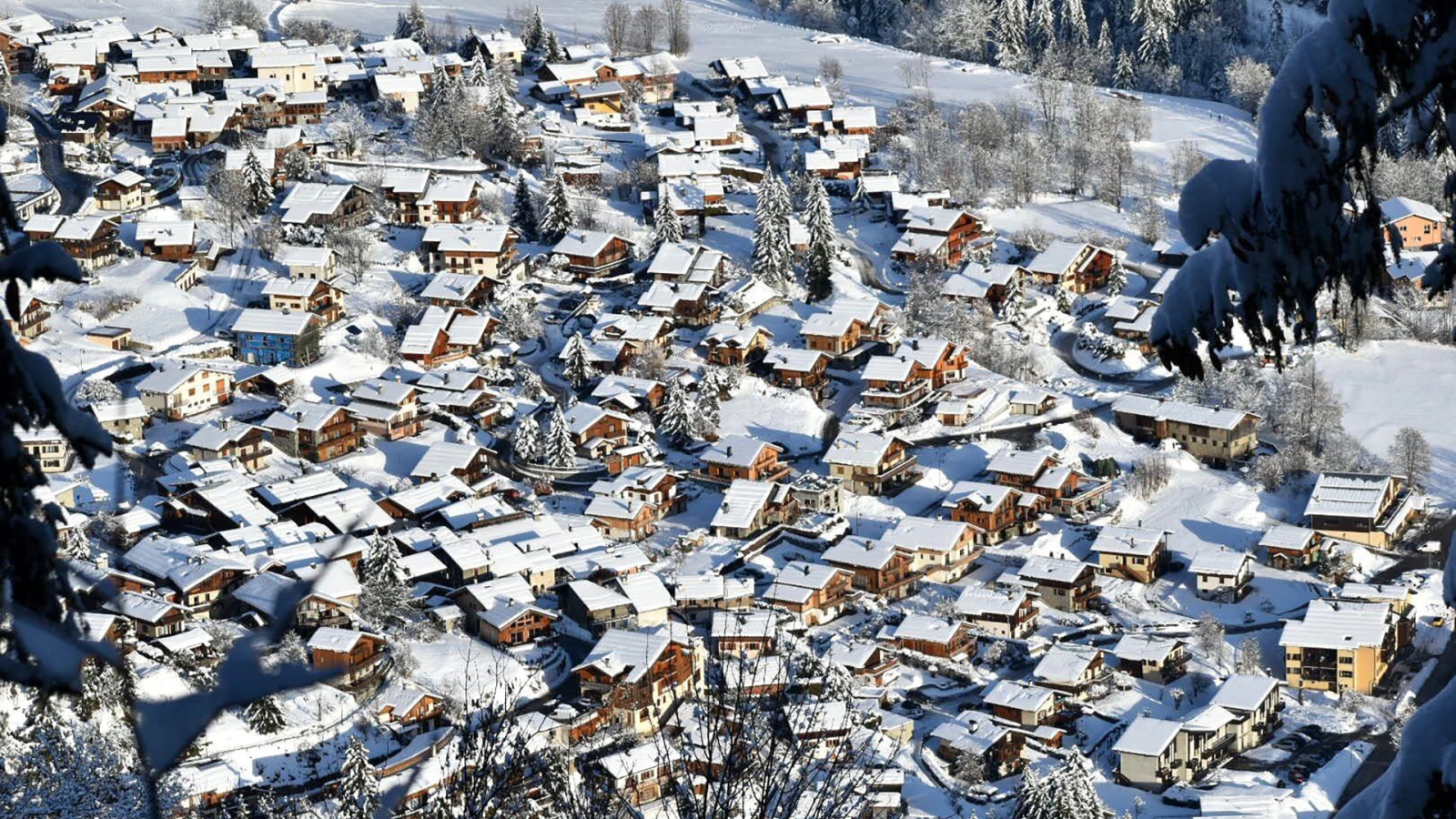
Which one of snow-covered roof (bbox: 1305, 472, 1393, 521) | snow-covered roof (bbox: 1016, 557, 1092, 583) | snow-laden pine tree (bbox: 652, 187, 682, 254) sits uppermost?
snow-laden pine tree (bbox: 652, 187, 682, 254)

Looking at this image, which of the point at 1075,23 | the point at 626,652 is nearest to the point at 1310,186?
the point at 626,652

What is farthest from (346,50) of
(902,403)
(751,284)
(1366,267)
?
(1366,267)

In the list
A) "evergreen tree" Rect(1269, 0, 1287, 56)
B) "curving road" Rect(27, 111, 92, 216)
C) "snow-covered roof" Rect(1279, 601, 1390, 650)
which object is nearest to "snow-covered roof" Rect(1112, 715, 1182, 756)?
"snow-covered roof" Rect(1279, 601, 1390, 650)

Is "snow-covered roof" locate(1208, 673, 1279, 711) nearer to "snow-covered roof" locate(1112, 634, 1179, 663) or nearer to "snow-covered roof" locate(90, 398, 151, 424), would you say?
"snow-covered roof" locate(1112, 634, 1179, 663)

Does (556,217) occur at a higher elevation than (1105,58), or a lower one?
lower

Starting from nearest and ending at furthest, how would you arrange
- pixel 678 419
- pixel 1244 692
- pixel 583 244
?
pixel 1244 692, pixel 678 419, pixel 583 244

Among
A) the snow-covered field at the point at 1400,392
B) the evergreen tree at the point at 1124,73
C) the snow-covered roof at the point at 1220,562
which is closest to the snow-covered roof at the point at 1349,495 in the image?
the snow-covered field at the point at 1400,392

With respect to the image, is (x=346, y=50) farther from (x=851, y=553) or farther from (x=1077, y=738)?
(x=1077, y=738)

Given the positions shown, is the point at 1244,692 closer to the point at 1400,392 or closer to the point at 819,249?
the point at 1400,392
